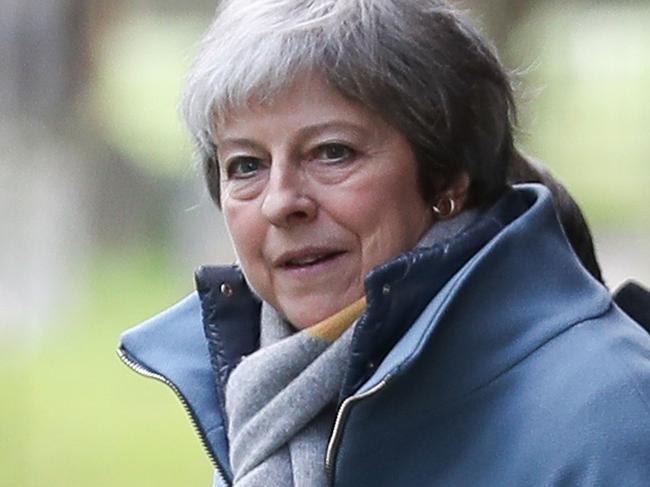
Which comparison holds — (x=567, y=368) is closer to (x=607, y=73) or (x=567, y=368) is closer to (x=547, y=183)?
(x=547, y=183)

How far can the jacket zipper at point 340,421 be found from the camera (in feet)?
6.76

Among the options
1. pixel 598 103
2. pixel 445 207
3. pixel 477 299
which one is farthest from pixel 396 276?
pixel 598 103

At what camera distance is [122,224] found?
6.86 meters

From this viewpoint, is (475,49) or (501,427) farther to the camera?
(475,49)

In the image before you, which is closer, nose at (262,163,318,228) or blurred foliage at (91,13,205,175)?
nose at (262,163,318,228)

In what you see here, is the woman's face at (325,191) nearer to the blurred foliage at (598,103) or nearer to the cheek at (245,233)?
the cheek at (245,233)

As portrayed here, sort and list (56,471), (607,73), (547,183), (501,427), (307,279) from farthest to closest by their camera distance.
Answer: (607,73), (56,471), (547,183), (307,279), (501,427)

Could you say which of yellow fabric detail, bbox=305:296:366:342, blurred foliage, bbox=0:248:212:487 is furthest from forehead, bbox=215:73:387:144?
blurred foliage, bbox=0:248:212:487

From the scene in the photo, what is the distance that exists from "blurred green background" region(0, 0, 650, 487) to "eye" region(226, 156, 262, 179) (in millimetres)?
3767

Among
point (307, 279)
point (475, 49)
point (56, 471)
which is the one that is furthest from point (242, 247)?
point (56, 471)

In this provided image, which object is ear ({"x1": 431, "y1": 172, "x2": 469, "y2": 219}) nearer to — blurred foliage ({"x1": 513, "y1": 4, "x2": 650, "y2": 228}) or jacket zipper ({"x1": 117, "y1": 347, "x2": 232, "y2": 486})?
jacket zipper ({"x1": 117, "y1": 347, "x2": 232, "y2": 486})

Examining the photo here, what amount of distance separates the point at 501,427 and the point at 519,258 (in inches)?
9.6

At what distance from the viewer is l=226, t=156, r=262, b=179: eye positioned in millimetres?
2295

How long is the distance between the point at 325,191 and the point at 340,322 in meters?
0.18
